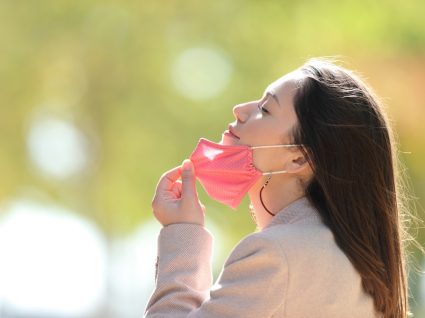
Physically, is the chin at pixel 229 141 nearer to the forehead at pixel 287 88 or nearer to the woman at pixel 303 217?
the woman at pixel 303 217

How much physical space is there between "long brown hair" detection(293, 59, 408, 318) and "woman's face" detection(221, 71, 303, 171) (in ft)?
0.08

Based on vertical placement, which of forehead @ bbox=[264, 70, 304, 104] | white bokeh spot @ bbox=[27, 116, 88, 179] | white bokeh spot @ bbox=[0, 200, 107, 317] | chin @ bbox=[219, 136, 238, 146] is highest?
forehead @ bbox=[264, 70, 304, 104]

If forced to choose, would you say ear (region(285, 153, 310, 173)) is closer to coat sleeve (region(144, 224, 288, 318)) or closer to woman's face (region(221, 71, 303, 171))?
woman's face (region(221, 71, 303, 171))

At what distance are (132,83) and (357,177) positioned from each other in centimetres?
874

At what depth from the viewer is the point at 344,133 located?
2355mm

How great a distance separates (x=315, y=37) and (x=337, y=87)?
8164 mm

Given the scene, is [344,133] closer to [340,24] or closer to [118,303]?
[340,24]

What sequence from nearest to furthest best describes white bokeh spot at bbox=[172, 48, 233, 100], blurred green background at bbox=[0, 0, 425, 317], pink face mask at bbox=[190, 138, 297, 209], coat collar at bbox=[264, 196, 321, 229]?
coat collar at bbox=[264, 196, 321, 229] < pink face mask at bbox=[190, 138, 297, 209] < blurred green background at bbox=[0, 0, 425, 317] < white bokeh spot at bbox=[172, 48, 233, 100]

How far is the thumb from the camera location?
7.95ft

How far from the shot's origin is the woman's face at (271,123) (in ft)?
7.91

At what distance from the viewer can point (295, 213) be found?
7.64ft

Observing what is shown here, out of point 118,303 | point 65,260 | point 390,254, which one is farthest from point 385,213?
point 65,260

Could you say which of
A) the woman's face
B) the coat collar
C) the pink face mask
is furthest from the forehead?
the coat collar

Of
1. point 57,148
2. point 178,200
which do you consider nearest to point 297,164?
point 178,200
